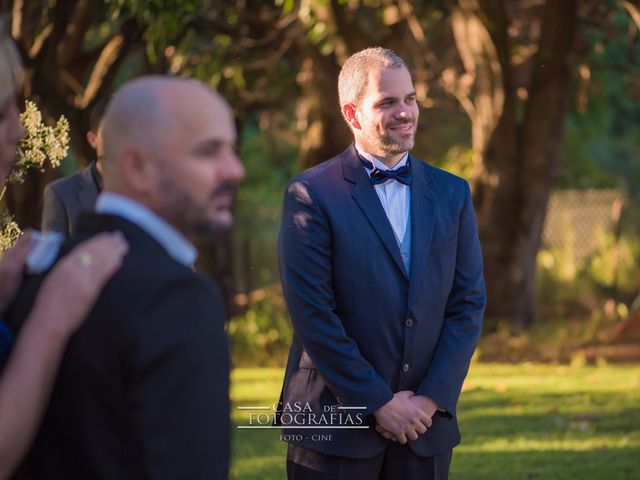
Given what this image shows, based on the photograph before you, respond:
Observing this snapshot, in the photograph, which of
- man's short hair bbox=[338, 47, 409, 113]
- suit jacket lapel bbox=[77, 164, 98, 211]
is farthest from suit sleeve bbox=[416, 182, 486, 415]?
suit jacket lapel bbox=[77, 164, 98, 211]

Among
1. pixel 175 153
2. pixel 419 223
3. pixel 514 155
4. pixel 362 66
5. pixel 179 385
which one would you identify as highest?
pixel 175 153

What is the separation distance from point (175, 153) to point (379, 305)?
7.36 ft

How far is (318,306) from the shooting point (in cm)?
470

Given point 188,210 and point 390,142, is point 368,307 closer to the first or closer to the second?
point 390,142

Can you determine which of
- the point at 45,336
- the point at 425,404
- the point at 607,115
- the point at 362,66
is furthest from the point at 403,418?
the point at 607,115

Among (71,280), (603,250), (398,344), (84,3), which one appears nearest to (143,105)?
(71,280)

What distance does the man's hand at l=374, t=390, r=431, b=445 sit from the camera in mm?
4637

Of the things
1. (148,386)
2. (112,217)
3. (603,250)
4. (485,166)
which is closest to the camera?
(148,386)

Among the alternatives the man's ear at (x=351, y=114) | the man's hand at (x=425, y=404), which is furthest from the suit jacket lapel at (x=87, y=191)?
the man's hand at (x=425, y=404)

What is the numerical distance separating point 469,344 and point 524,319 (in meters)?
11.4

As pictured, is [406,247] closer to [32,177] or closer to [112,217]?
[112,217]

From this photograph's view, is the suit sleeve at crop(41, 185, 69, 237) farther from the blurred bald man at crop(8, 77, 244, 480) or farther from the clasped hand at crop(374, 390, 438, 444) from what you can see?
the blurred bald man at crop(8, 77, 244, 480)

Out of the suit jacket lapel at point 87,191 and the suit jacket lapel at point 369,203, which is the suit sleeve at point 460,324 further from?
the suit jacket lapel at point 87,191

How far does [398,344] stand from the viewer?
4754 mm
